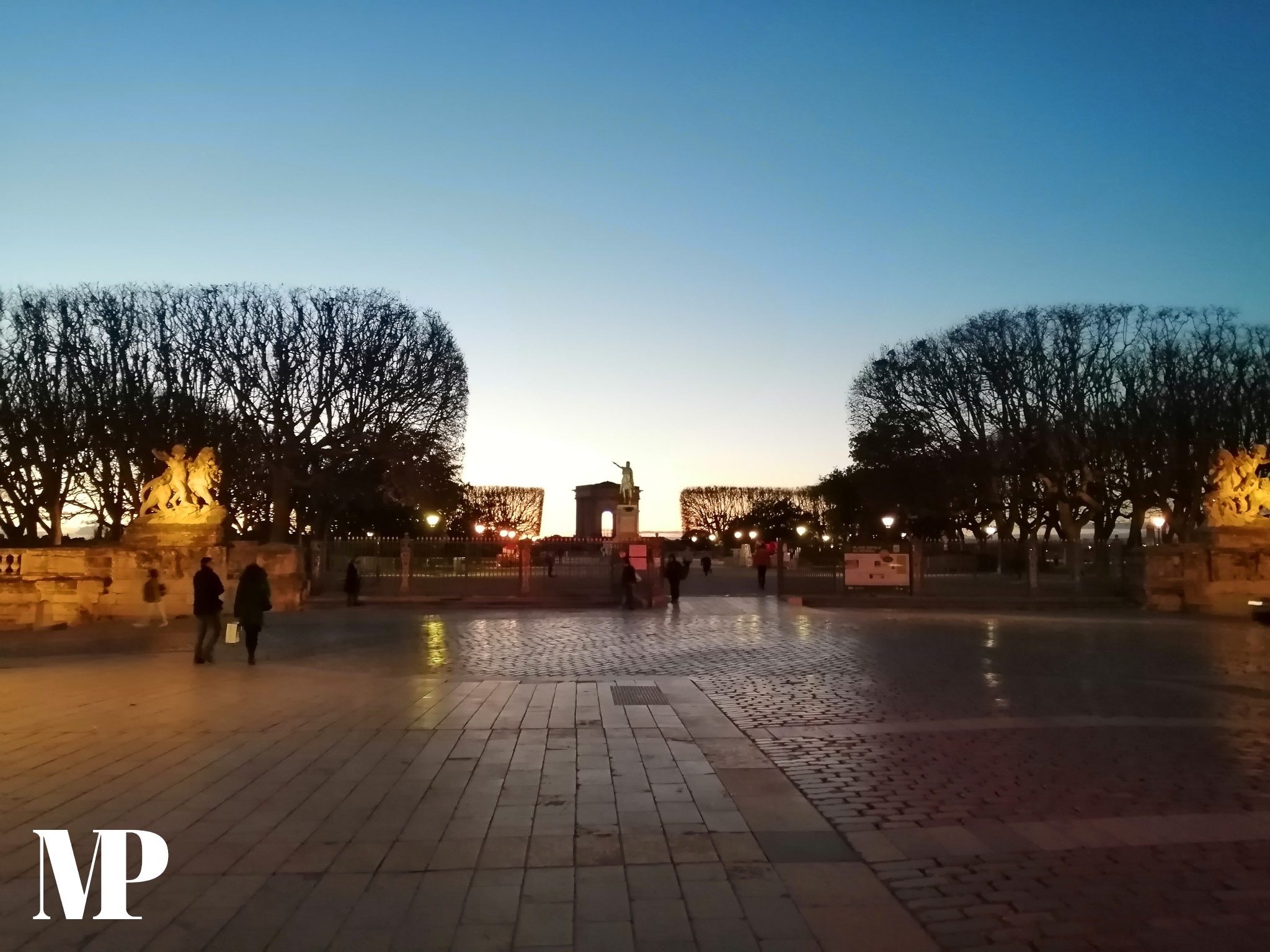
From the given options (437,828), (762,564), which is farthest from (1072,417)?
(437,828)

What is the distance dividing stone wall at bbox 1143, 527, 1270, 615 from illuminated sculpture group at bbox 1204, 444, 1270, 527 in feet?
0.91

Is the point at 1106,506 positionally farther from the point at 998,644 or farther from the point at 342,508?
the point at 342,508

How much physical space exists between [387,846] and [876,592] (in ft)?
80.8

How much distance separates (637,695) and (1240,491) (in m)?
20.2

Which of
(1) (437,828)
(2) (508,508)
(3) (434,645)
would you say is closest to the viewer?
(1) (437,828)

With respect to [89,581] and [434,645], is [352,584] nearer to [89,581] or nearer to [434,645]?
[89,581]

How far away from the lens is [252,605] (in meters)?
14.1

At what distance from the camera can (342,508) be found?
41.3 m

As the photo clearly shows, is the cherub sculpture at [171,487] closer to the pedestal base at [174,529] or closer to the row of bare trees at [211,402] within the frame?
the pedestal base at [174,529]

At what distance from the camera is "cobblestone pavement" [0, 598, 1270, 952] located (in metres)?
4.62

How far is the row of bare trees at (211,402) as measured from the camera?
35.6m

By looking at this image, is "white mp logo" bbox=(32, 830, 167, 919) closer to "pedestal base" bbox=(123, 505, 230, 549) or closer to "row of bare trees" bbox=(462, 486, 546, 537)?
"pedestal base" bbox=(123, 505, 230, 549)

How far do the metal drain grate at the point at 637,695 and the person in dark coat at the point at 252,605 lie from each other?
5.23m

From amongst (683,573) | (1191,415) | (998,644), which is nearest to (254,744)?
(998,644)
